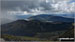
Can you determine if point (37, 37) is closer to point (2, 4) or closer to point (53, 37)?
point (53, 37)

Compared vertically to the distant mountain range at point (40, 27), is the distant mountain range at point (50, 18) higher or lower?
higher

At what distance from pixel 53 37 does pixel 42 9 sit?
30.6 inches

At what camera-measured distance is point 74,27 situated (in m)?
3.17

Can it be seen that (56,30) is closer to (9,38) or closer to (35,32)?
(35,32)

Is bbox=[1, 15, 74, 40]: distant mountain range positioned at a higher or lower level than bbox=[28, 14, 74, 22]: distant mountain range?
lower

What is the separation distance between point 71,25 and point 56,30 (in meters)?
0.41

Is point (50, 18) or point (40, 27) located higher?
point (50, 18)

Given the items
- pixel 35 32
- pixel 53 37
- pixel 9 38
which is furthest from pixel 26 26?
pixel 53 37

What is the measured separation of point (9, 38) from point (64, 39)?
1.42m

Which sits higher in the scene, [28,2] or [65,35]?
[28,2]

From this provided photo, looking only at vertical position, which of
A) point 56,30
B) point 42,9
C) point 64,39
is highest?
point 42,9

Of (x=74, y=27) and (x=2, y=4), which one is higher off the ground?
(x=2, y=4)

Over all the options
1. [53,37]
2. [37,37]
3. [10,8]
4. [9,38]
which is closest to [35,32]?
[37,37]

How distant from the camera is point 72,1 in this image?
10.2 ft
